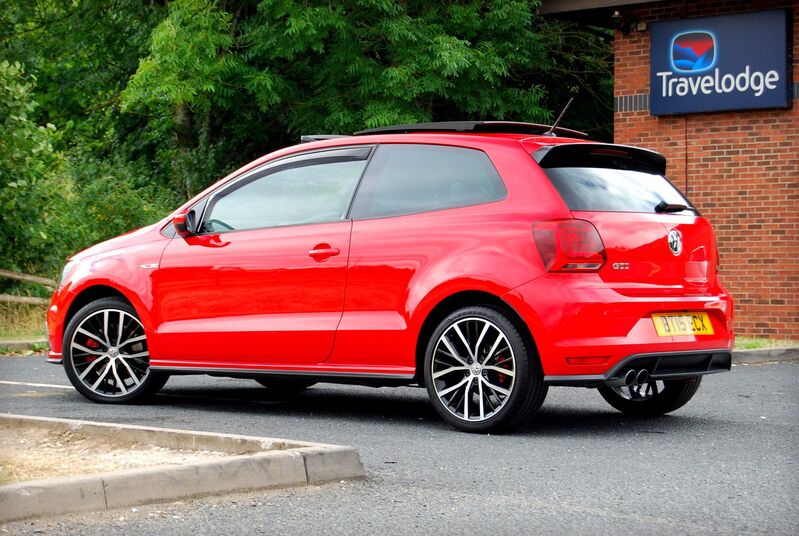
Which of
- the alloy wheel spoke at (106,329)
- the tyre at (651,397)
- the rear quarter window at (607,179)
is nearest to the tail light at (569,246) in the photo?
the rear quarter window at (607,179)

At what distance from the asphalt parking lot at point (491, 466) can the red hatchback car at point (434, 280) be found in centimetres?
35

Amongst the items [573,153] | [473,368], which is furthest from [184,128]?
[473,368]

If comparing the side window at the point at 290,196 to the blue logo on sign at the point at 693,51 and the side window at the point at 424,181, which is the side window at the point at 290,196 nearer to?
the side window at the point at 424,181

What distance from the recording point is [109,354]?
353 inches

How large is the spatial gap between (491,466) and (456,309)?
58.3 inches

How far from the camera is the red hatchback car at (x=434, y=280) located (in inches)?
284

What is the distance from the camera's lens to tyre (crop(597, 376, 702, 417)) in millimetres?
8383

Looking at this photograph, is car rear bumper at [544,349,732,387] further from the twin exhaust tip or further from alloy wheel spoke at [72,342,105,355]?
alloy wheel spoke at [72,342,105,355]

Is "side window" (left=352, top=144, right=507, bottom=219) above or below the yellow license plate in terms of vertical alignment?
above

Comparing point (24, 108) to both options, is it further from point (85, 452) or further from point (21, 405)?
point (85, 452)

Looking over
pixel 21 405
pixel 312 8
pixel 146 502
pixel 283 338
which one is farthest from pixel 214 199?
pixel 312 8

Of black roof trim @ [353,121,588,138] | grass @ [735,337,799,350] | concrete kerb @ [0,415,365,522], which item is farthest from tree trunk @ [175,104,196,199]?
concrete kerb @ [0,415,365,522]

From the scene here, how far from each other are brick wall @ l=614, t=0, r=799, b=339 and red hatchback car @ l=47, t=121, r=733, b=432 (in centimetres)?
765

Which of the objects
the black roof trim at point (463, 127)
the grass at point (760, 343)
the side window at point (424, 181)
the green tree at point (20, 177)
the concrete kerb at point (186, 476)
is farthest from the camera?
the green tree at point (20, 177)
